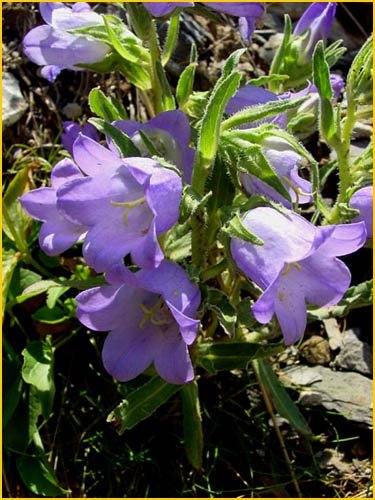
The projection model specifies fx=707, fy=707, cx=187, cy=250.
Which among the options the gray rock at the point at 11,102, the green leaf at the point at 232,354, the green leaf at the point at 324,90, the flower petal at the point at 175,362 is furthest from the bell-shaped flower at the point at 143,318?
the gray rock at the point at 11,102

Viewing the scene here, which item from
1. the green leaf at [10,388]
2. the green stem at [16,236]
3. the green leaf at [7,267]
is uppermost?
the green stem at [16,236]

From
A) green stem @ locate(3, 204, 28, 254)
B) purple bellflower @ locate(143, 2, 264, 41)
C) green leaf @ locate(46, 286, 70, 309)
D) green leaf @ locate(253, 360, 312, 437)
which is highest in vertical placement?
purple bellflower @ locate(143, 2, 264, 41)

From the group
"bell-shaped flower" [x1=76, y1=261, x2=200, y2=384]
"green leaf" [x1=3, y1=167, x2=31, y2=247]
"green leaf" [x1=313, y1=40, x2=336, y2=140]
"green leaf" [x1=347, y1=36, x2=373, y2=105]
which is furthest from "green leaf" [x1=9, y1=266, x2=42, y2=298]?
"green leaf" [x1=347, y1=36, x2=373, y2=105]

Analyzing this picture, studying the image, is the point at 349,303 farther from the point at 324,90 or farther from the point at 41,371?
the point at 41,371

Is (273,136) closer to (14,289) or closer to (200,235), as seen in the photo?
(200,235)

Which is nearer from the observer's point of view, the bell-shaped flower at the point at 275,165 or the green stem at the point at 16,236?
the bell-shaped flower at the point at 275,165

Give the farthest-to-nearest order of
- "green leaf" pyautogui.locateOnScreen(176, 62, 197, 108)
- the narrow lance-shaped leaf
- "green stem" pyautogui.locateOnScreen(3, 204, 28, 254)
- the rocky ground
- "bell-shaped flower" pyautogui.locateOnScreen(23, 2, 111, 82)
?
"green stem" pyautogui.locateOnScreen(3, 204, 28, 254), the rocky ground, "bell-shaped flower" pyautogui.locateOnScreen(23, 2, 111, 82), "green leaf" pyautogui.locateOnScreen(176, 62, 197, 108), the narrow lance-shaped leaf

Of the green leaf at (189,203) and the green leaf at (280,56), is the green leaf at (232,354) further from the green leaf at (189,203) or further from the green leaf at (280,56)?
the green leaf at (280,56)

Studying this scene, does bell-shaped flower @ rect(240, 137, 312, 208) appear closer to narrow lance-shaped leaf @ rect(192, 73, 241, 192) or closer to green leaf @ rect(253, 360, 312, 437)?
narrow lance-shaped leaf @ rect(192, 73, 241, 192)
